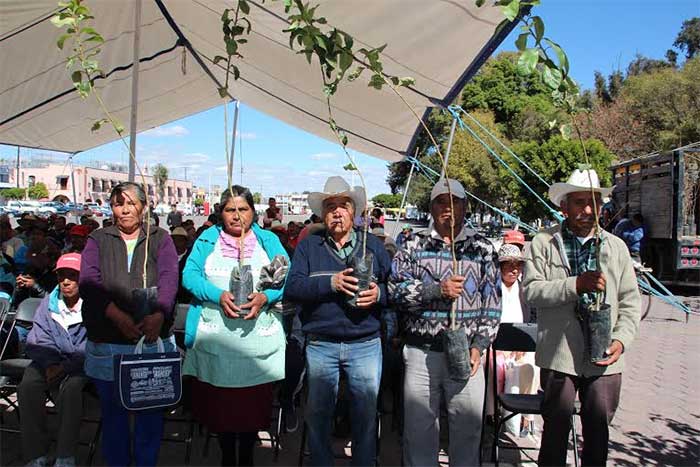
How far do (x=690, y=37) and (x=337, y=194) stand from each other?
62.9 metres

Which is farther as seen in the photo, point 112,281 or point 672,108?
point 672,108

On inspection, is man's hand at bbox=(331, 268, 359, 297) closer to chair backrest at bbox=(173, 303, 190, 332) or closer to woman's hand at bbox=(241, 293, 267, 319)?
woman's hand at bbox=(241, 293, 267, 319)

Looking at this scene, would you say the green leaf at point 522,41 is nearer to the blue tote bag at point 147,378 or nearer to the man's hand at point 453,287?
the man's hand at point 453,287

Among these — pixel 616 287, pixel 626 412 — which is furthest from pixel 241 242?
pixel 626 412

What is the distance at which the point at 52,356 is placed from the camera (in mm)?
3412

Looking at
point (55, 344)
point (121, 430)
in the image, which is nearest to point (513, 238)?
point (121, 430)

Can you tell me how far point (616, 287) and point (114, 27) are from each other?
217 inches

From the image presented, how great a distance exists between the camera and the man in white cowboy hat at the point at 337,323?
9.58 ft

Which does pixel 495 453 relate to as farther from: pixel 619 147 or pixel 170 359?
pixel 619 147

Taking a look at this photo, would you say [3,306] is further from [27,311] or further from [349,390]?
[349,390]

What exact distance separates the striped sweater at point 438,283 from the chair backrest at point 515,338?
0.71m

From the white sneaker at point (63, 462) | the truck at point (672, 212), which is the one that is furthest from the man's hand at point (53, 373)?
the truck at point (672, 212)

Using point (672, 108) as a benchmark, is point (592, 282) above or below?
below

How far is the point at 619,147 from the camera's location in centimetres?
2592
